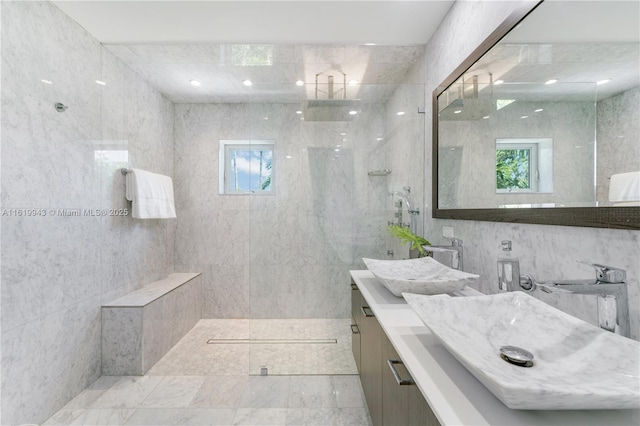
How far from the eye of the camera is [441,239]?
6.19 feet

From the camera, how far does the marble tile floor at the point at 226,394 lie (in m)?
1.66

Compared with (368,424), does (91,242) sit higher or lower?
higher

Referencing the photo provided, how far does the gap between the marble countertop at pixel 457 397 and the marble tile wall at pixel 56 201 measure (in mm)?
1973

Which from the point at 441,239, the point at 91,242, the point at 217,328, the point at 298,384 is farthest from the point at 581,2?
the point at 217,328

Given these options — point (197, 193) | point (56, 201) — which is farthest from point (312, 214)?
point (56, 201)

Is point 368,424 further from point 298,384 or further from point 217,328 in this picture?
point 217,328

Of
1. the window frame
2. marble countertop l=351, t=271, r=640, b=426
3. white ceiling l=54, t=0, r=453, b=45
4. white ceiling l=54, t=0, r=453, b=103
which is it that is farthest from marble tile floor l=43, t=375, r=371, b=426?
white ceiling l=54, t=0, r=453, b=45

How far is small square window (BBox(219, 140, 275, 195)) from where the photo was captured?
8.16 feet

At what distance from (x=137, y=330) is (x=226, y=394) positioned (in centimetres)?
87

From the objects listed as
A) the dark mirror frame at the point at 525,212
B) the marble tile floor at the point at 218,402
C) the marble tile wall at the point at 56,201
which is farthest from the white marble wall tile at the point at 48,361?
the dark mirror frame at the point at 525,212

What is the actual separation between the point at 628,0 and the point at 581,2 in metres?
0.18

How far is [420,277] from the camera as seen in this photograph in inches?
63.0

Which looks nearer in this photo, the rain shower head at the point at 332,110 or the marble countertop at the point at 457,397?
the marble countertop at the point at 457,397

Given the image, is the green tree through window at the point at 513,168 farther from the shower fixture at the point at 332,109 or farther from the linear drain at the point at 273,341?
the linear drain at the point at 273,341
